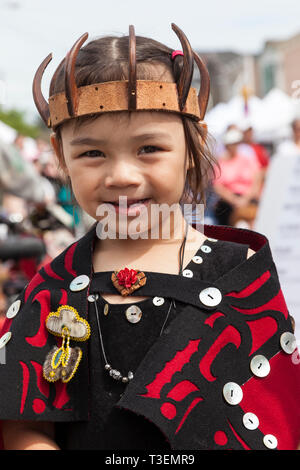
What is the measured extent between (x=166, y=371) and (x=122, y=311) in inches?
7.3

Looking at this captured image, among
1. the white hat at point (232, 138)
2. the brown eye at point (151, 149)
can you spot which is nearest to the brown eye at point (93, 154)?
the brown eye at point (151, 149)

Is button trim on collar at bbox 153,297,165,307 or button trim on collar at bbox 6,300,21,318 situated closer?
button trim on collar at bbox 153,297,165,307

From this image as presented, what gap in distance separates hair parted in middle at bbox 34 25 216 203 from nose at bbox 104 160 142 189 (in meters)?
0.12

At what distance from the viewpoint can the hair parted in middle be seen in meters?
1.49

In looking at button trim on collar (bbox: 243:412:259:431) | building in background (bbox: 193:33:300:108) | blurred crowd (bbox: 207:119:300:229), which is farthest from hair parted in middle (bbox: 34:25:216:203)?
building in background (bbox: 193:33:300:108)

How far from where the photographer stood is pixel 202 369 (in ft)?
4.63

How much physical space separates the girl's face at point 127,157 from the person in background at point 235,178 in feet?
15.7

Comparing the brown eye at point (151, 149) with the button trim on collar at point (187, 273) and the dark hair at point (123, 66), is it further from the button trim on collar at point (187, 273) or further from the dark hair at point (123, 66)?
the button trim on collar at point (187, 273)

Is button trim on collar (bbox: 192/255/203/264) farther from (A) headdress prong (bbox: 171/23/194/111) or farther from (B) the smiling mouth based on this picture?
(A) headdress prong (bbox: 171/23/194/111)

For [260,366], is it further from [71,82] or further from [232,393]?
[71,82]

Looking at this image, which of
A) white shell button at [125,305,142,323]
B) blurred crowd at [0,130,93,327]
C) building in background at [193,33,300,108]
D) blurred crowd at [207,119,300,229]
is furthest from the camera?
building in background at [193,33,300,108]

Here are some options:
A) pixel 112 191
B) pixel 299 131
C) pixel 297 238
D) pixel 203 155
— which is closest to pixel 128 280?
pixel 112 191

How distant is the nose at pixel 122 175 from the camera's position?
1457 mm

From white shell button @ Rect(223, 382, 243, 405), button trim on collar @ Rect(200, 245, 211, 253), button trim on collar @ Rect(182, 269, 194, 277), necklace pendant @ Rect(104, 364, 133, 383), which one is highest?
button trim on collar @ Rect(200, 245, 211, 253)
